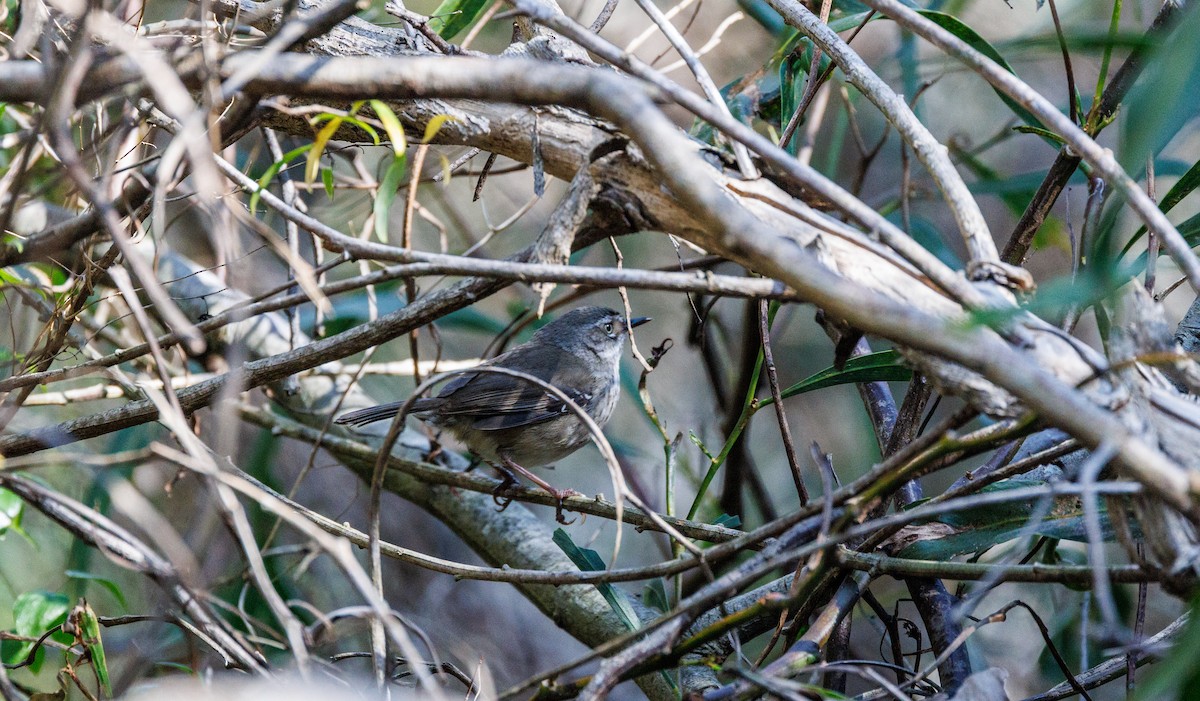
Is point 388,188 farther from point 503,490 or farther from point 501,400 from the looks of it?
point 501,400

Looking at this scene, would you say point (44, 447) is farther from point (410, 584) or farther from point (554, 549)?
point (410, 584)

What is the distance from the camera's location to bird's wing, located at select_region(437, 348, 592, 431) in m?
3.82

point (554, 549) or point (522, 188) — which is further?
point (522, 188)

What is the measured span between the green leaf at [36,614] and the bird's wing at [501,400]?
65.7 inches

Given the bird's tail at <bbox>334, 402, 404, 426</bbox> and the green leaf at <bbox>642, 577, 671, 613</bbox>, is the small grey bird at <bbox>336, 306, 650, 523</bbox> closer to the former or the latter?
the bird's tail at <bbox>334, 402, 404, 426</bbox>

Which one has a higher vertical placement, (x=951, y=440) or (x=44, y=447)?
(x=44, y=447)

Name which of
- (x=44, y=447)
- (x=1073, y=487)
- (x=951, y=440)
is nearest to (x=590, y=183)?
(x=951, y=440)

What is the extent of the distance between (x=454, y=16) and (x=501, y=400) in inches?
67.0

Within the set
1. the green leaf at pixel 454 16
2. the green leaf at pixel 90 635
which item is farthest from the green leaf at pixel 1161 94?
the green leaf at pixel 90 635

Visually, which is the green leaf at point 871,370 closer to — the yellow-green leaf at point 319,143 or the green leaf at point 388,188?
the green leaf at point 388,188

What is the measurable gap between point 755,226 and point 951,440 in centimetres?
53

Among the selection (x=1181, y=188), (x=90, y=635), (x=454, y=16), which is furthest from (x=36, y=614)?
(x=1181, y=188)

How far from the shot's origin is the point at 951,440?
4.86 ft

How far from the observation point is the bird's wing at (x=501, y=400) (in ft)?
12.5
